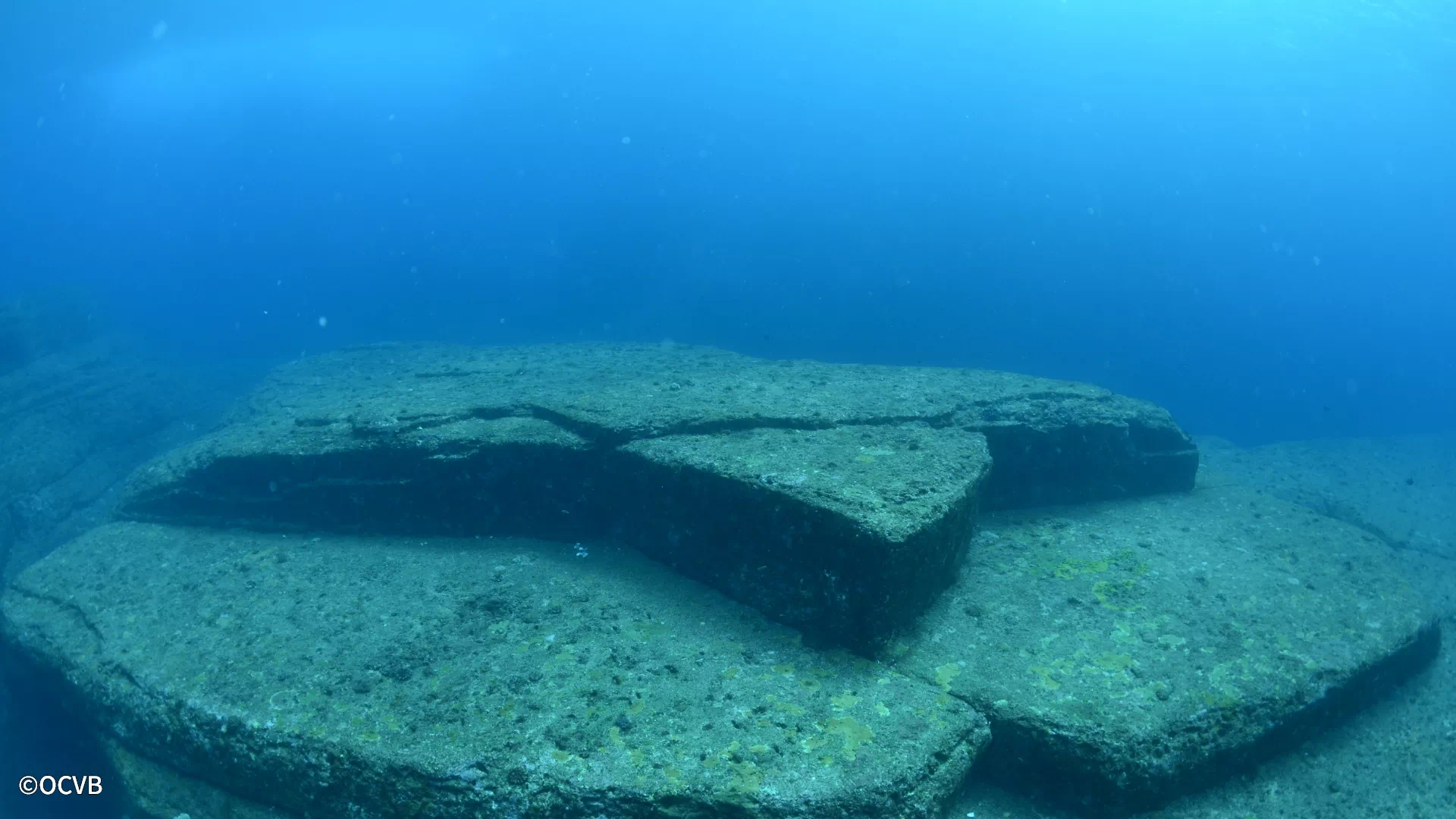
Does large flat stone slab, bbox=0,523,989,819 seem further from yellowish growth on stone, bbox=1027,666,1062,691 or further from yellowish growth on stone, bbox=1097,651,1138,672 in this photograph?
yellowish growth on stone, bbox=1097,651,1138,672

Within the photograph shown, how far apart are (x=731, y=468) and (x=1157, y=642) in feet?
8.85

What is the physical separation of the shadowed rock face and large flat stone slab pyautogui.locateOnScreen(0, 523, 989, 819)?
0.32 meters

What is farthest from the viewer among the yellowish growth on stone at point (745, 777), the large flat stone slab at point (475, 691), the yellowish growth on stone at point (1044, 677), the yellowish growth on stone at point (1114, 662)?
the yellowish growth on stone at point (1114, 662)

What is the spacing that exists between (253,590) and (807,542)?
405 centimetres

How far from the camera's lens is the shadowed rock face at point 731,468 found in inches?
154

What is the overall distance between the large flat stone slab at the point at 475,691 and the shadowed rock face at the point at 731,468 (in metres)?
0.32

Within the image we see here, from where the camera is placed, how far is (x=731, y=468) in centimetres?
431

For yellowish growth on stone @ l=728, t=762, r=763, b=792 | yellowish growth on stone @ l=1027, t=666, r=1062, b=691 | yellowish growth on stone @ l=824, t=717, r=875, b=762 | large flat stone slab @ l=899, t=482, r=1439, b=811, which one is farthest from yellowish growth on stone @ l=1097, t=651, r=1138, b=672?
yellowish growth on stone @ l=728, t=762, r=763, b=792
